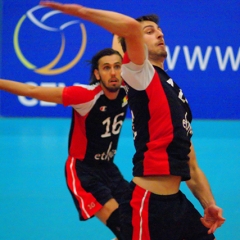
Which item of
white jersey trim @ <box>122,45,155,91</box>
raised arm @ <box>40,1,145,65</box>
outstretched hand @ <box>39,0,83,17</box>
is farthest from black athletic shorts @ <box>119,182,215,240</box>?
outstretched hand @ <box>39,0,83,17</box>

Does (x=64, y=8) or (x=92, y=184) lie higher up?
(x=64, y=8)

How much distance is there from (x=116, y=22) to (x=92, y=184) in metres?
1.87

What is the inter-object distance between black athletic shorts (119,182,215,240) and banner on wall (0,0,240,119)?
26.0 feet

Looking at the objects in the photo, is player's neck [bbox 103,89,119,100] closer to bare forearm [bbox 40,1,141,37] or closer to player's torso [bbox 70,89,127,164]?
player's torso [bbox 70,89,127,164]

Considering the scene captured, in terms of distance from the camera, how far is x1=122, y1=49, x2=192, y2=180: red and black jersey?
2.70 m

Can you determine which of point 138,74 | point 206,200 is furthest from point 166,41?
point 138,74

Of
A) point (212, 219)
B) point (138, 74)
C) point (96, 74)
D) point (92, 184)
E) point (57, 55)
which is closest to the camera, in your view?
point (138, 74)

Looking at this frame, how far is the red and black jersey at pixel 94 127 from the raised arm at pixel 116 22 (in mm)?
1539

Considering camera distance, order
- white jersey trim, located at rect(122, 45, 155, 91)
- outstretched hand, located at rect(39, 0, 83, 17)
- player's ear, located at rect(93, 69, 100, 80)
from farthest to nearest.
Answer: player's ear, located at rect(93, 69, 100, 80) → white jersey trim, located at rect(122, 45, 155, 91) → outstretched hand, located at rect(39, 0, 83, 17)

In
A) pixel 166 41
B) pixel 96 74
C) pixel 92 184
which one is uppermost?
pixel 166 41

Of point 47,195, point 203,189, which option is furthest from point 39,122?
point 203,189

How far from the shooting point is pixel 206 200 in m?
3.08

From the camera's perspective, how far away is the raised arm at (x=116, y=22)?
7.20 feet

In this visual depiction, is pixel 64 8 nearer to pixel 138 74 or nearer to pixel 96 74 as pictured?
pixel 138 74
